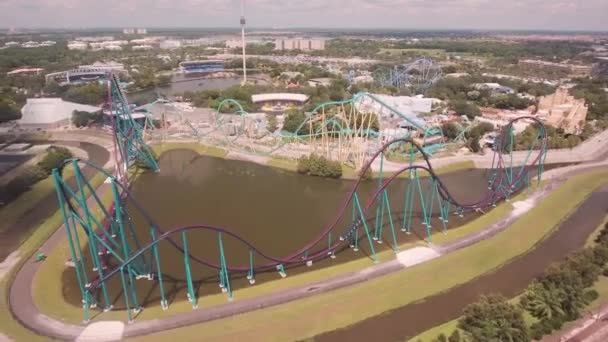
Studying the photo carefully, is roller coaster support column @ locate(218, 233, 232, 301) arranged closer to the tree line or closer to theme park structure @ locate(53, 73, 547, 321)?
theme park structure @ locate(53, 73, 547, 321)

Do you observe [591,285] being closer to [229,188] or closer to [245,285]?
[245,285]

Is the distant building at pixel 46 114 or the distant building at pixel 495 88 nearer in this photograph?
the distant building at pixel 46 114

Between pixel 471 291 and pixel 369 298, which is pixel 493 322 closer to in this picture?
pixel 471 291

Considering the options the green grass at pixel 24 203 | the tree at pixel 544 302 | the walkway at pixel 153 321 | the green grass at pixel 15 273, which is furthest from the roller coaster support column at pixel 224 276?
the green grass at pixel 24 203

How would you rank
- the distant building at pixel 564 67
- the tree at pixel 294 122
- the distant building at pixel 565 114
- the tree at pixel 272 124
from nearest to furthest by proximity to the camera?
the tree at pixel 294 122
the distant building at pixel 565 114
the tree at pixel 272 124
the distant building at pixel 564 67

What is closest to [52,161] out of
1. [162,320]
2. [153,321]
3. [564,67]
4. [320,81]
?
[153,321]

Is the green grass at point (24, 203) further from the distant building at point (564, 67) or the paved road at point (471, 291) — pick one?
the distant building at point (564, 67)

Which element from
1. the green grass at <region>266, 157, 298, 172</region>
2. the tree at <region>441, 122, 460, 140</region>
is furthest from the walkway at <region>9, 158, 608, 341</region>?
the tree at <region>441, 122, 460, 140</region>
